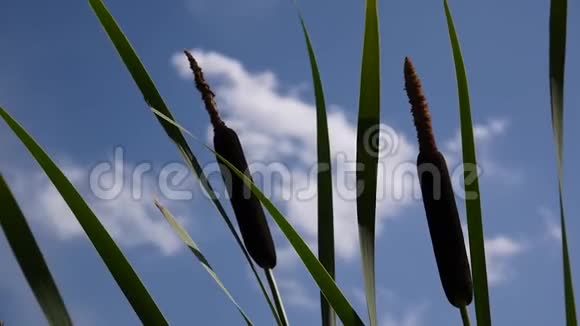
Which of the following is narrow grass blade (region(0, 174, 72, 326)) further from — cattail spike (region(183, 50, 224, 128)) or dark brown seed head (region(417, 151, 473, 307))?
dark brown seed head (region(417, 151, 473, 307))

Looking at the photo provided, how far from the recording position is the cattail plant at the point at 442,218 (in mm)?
1237

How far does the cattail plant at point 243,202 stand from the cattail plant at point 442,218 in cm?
34

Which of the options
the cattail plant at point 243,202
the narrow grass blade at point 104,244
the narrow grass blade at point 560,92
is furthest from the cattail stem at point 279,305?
the narrow grass blade at point 560,92

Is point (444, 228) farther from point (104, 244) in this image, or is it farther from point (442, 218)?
point (104, 244)

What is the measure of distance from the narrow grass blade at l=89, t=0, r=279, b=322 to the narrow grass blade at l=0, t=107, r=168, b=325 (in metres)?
0.34

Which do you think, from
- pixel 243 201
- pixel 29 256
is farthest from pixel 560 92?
pixel 29 256

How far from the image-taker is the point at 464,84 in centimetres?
119

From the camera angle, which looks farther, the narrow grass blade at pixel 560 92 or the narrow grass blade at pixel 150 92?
the narrow grass blade at pixel 150 92

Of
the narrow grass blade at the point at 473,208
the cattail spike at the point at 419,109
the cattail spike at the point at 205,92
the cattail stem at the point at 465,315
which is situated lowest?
the cattail stem at the point at 465,315

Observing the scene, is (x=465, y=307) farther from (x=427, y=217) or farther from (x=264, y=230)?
(x=264, y=230)

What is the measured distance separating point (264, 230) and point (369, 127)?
1.00 ft

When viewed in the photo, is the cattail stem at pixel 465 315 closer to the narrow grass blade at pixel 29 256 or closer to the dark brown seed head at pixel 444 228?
the dark brown seed head at pixel 444 228

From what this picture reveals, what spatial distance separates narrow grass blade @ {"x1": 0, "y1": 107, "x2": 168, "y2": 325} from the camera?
112 centimetres

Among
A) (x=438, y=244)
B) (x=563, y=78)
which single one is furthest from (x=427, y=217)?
(x=563, y=78)
